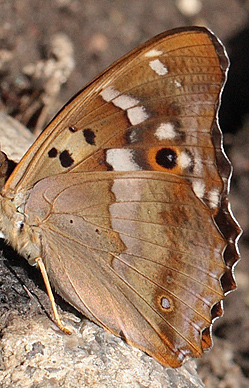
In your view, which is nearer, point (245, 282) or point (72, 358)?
point (72, 358)

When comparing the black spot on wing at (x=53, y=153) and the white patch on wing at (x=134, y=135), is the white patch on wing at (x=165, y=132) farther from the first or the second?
the black spot on wing at (x=53, y=153)

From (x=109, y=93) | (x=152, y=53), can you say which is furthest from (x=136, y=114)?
(x=152, y=53)

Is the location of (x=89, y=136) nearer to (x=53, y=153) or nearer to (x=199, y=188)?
(x=53, y=153)

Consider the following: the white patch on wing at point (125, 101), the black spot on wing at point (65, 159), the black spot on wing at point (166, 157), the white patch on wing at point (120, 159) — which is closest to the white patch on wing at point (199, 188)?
the black spot on wing at point (166, 157)

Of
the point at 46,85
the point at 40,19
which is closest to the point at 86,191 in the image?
the point at 46,85

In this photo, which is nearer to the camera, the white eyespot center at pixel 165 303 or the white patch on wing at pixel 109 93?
the white patch on wing at pixel 109 93

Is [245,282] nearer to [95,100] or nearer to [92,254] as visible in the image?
[92,254]

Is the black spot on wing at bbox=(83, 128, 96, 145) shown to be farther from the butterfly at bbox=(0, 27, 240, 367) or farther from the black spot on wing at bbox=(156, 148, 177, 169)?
the black spot on wing at bbox=(156, 148, 177, 169)
